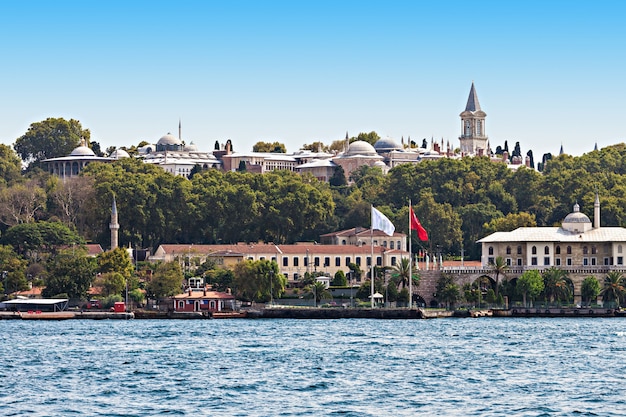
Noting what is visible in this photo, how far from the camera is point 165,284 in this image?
94.6 m

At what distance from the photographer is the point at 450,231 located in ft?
385

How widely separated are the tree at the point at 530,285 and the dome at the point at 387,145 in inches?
3526

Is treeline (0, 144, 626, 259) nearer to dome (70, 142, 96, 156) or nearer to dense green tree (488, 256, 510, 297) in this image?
dense green tree (488, 256, 510, 297)

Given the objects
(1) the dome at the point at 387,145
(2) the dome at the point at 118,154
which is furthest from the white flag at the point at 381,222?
(1) the dome at the point at 387,145

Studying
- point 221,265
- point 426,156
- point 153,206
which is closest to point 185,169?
point 426,156

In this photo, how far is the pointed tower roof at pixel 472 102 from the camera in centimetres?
18350

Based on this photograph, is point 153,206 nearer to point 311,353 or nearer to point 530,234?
point 530,234

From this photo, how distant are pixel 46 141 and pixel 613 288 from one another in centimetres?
8336

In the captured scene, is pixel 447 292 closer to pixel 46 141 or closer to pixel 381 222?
pixel 381 222

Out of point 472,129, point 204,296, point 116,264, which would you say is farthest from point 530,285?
point 472,129

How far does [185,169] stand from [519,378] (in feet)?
395

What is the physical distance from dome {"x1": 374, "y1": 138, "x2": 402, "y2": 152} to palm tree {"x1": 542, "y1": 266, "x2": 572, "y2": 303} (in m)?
89.1

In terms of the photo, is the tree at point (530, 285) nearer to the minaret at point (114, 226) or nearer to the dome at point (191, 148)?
the minaret at point (114, 226)

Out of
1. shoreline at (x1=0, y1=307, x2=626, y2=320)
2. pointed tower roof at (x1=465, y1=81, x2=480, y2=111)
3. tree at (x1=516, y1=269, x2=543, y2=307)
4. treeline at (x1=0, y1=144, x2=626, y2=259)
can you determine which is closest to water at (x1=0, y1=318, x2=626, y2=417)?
shoreline at (x1=0, y1=307, x2=626, y2=320)
